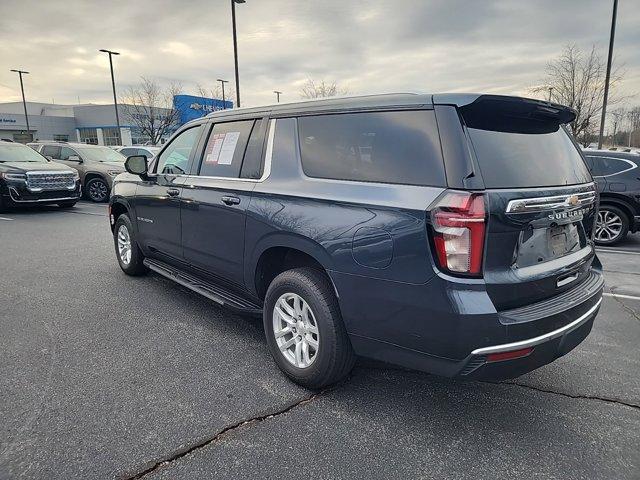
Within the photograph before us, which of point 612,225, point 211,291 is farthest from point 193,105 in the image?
point 211,291

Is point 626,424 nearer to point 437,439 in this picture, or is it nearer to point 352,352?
point 437,439

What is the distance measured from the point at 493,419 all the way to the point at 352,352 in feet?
3.12

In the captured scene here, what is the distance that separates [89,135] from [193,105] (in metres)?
26.9

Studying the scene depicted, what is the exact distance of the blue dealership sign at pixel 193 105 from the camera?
41.9 meters

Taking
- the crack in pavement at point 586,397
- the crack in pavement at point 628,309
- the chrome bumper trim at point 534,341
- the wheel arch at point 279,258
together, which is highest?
the wheel arch at point 279,258

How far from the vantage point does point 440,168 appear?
7.30 feet

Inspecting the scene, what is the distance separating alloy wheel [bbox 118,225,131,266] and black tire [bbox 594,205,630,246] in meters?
7.71

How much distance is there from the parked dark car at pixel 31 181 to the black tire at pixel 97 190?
1585 millimetres

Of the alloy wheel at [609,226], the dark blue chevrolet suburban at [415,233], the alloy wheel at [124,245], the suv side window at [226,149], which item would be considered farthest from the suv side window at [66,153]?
the alloy wheel at [609,226]

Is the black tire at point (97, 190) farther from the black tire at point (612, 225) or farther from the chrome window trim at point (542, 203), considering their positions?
the chrome window trim at point (542, 203)

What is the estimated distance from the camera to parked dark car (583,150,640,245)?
303 inches

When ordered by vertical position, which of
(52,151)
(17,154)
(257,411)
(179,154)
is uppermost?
(52,151)

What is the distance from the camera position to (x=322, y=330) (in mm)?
2707

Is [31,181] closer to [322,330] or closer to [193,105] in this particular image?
[322,330]
